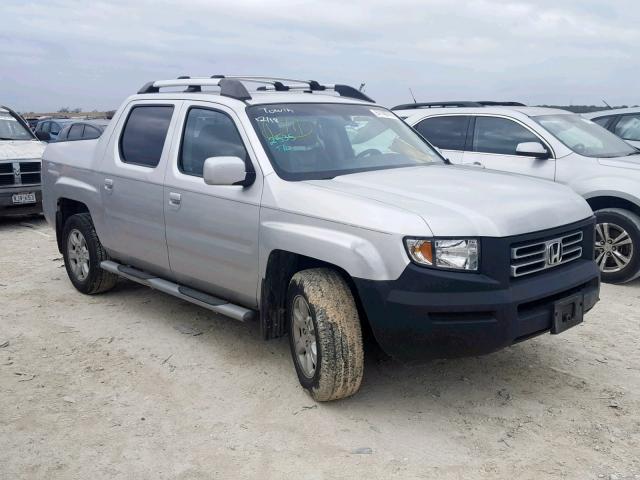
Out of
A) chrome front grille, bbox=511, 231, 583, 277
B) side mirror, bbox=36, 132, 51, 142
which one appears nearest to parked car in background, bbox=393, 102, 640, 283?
chrome front grille, bbox=511, 231, 583, 277

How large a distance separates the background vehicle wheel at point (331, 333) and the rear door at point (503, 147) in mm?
3797

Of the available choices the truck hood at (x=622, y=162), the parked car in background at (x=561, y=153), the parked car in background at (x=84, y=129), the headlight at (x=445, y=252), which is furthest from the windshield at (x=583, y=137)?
the parked car in background at (x=84, y=129)

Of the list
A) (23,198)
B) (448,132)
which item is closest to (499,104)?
(448,132)

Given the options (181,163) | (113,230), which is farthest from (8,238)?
(181,163)

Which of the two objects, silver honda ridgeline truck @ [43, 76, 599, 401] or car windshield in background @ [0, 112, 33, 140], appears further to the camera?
car windshield in background @ [0, 112, 33, 140]

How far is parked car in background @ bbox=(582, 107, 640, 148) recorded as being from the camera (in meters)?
9.36

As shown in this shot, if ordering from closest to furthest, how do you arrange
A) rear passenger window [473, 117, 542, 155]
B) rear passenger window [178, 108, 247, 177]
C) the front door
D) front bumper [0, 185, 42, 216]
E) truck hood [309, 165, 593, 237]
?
truck hood [309, 165, 593, 237] → the front door → rear passenger window [178, 108, 247, 177] → rear passenger window [473, 117, 542, 155] → front bumper [0, 185, 42, 216]

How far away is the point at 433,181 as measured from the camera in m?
4.12

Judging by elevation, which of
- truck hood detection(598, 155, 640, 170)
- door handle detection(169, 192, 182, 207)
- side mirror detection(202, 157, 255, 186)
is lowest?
door handle detection(169, 192, 182, 207)

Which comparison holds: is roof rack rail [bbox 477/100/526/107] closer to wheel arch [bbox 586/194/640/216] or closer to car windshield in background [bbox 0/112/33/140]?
wheel arch [bbox 586/194/640/216]

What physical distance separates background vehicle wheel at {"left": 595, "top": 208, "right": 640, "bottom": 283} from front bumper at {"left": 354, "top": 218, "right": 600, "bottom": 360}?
137 inches

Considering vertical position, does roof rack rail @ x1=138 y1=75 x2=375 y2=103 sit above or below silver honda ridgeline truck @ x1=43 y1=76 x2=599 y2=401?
above

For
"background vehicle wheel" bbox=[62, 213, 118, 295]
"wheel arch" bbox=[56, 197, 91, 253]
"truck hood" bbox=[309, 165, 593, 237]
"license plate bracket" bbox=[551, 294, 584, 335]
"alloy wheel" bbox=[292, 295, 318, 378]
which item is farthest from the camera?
"wheel arch" bbox=[56, 197, 91, 253]

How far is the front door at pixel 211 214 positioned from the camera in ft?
14.0
